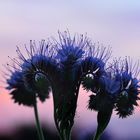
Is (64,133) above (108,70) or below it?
below

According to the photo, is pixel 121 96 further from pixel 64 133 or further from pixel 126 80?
pixel 64 133

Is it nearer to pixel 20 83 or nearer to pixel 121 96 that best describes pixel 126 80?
pixel 121 96

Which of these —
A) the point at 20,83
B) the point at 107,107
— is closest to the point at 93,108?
the point at 107,107

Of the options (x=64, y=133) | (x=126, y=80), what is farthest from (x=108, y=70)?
(x=64, y=133)

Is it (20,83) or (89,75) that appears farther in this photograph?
(20,83)

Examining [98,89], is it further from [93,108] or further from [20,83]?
[20,83]

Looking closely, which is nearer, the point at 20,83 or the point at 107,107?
the point at 107,107

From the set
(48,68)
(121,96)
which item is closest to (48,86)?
(48,68)

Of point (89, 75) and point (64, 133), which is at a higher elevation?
point (89, 75)
